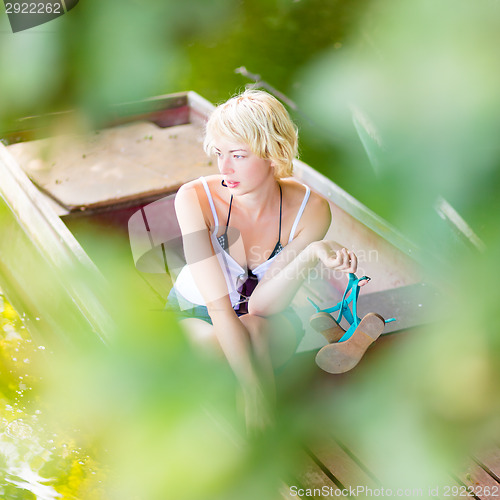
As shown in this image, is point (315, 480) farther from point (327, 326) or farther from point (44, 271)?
point (44, 271)

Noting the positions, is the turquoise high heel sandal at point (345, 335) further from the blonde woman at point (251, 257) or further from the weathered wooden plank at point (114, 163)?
the weathered wooden plank at point (114, 163)

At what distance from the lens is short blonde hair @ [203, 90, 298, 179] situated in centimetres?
98

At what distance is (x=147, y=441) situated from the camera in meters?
1.29

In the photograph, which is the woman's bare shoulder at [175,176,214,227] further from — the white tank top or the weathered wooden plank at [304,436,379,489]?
the weathered wooden plank at [304,436,379,489]

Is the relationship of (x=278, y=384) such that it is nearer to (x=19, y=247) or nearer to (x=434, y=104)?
(x=434, y=104)

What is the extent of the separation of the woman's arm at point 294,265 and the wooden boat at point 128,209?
0.12 metres

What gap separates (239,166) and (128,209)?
99cm

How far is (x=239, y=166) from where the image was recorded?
3.34 feet

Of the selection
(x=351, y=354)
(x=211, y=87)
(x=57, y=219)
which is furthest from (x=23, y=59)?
(x=211, y=87)

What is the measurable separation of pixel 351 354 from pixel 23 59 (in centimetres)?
93

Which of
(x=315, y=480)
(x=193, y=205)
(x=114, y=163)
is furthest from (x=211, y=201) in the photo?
(x=114, y=163)

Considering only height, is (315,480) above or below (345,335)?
below

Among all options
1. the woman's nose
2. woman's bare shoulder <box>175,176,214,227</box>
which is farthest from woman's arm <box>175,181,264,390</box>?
the woman's nose

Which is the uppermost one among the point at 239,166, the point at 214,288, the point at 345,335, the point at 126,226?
the point at 239,166
